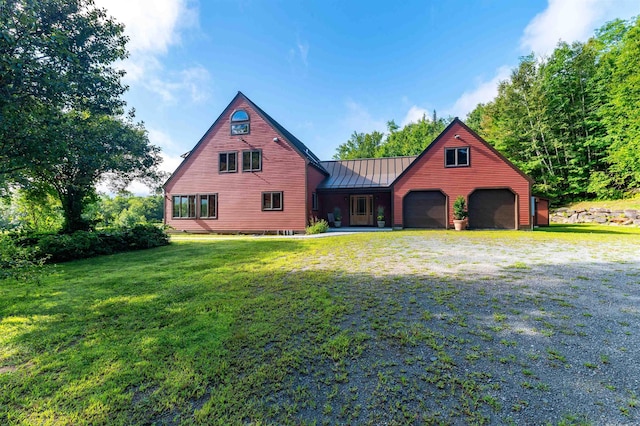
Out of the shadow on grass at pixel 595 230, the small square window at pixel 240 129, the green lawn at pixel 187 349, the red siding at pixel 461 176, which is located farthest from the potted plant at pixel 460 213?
the small square window at pixel 240 129

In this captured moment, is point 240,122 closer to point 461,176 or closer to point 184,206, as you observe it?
point 184,206

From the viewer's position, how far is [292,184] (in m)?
16.3

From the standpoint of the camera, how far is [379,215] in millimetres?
18125

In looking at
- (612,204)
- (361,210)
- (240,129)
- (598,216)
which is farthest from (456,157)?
(612,204)

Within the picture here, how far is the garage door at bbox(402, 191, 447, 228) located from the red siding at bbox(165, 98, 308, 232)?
6561mm

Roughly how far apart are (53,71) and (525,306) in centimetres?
901

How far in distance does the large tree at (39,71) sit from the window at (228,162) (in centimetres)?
1077

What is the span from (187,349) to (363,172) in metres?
18.3

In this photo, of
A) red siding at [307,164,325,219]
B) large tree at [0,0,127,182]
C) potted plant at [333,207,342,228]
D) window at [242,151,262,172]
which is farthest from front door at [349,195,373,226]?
large tree at [0,0,127,182]

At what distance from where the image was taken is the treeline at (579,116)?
1975cm

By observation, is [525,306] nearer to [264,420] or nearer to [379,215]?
[264,420]

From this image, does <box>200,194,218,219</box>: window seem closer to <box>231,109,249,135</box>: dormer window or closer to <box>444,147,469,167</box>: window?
<box>231,109,249,135</box>: dormer window

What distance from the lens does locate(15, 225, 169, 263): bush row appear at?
8195 mm

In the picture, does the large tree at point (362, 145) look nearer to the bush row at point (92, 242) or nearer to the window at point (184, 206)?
the window at point (184, 206)
